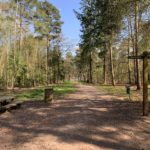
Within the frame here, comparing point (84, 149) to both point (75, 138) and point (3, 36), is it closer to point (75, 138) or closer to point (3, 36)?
point (75, 138)

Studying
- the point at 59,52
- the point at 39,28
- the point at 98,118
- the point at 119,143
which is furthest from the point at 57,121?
the point at 59,52

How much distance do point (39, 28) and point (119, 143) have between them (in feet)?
110

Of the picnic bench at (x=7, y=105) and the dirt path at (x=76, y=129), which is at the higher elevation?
the picnic bench at (x=7, y=105)

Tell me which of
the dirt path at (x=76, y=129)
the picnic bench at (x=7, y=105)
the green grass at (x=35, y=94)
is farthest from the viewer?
the green grass at (x=35, y=94)

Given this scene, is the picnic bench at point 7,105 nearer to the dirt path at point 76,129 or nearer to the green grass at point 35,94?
the dirt path at point 76,129

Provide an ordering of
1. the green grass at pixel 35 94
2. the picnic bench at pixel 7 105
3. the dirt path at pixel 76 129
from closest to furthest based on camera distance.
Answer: the dirt path at pixel 76 129
the picnic bench at pixel 7 105
the green grass at pixel 35 94

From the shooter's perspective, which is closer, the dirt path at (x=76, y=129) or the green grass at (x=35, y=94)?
the dirt path at (x=76, y=129)

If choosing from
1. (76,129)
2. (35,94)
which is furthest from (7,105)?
(35,94)

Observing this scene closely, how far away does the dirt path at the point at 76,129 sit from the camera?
7320 mm

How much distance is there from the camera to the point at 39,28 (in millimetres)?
39344

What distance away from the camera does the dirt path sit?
24.0ft

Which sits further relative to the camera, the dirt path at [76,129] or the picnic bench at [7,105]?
the picnic bench at [7,105]

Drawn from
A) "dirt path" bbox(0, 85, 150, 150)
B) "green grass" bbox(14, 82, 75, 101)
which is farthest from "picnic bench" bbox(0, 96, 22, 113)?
Answer: "green grass" bbox(14, 82, 75, 101)

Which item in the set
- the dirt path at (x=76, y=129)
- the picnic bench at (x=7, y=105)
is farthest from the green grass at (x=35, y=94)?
the dirt path at (x=76, y=129)
